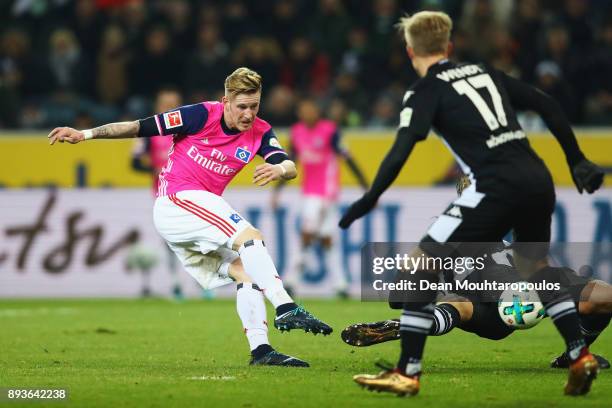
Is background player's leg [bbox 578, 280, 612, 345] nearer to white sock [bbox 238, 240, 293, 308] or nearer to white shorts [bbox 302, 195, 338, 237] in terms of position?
white sock [bbox 238, 240, 293, 308]

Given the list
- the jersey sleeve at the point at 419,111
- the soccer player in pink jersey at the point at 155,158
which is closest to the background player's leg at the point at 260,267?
the jersey sleeve at the point at 419,111

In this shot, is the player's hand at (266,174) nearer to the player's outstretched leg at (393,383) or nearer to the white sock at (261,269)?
the white sock at (261,269)

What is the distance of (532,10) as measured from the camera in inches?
722

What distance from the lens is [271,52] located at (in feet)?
60.9

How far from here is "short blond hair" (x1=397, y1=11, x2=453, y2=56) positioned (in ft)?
22.2

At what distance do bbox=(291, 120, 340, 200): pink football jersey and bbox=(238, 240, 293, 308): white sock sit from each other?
7.83 m

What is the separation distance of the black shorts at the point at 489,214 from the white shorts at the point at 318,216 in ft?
29.7

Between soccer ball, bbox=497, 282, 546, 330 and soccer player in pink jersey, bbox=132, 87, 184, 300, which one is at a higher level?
soccer player in pink jersey, bbox=132, 87, 184, 300

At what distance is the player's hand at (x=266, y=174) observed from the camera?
7.92 metres

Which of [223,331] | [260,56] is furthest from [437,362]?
[260,56]

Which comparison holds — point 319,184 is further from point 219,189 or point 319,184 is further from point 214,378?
point 214,378

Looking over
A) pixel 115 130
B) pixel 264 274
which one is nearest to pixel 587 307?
pixel 264 274

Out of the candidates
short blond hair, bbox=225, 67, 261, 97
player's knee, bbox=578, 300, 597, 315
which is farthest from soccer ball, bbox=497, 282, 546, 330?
short blond hair, bbox=225, 67, 261, 97

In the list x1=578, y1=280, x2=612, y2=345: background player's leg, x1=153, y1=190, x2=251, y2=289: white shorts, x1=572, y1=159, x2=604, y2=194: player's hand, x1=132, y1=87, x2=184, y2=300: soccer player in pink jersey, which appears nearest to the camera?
x1=572, y1=159, x2=604, y2=194: player's hand
